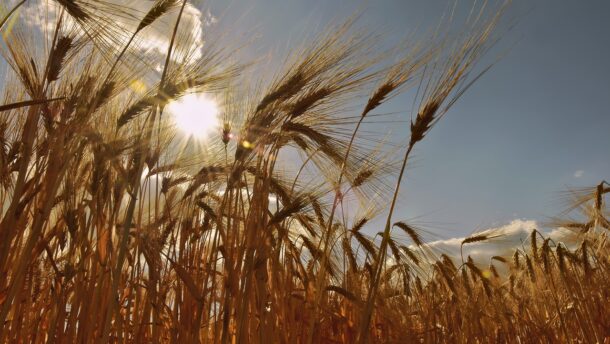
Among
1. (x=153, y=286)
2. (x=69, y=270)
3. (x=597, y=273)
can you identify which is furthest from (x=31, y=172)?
(x=597, y=273)

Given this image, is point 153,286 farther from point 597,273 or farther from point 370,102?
point 597,273

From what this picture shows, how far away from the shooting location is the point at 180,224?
2.30 meters

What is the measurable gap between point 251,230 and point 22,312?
1.19m

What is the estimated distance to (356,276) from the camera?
2793 millimetres

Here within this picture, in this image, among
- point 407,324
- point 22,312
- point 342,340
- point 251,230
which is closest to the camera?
point 251,230

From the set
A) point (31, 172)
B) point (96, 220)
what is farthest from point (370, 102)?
point (31, 172)

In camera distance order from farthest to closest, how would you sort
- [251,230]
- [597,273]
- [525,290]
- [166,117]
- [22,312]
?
1. [525,290]
2. [597,273]
3. [166,117]
4. [22,312]
5. [251,230]

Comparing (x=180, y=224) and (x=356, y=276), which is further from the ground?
(x=180, y=224)

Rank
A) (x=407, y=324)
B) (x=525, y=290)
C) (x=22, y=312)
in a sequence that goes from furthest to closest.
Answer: (x=525, y=290) < (x=407, y=324) < (x=22, y=312)

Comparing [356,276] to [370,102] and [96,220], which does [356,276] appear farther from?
[96,220]

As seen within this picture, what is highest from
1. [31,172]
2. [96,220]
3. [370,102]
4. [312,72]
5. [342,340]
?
[312,72]

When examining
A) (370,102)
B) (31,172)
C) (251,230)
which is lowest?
(251,230)

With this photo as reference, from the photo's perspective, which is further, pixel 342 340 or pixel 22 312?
pixel 342 340

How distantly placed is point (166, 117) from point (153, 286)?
0.84m
